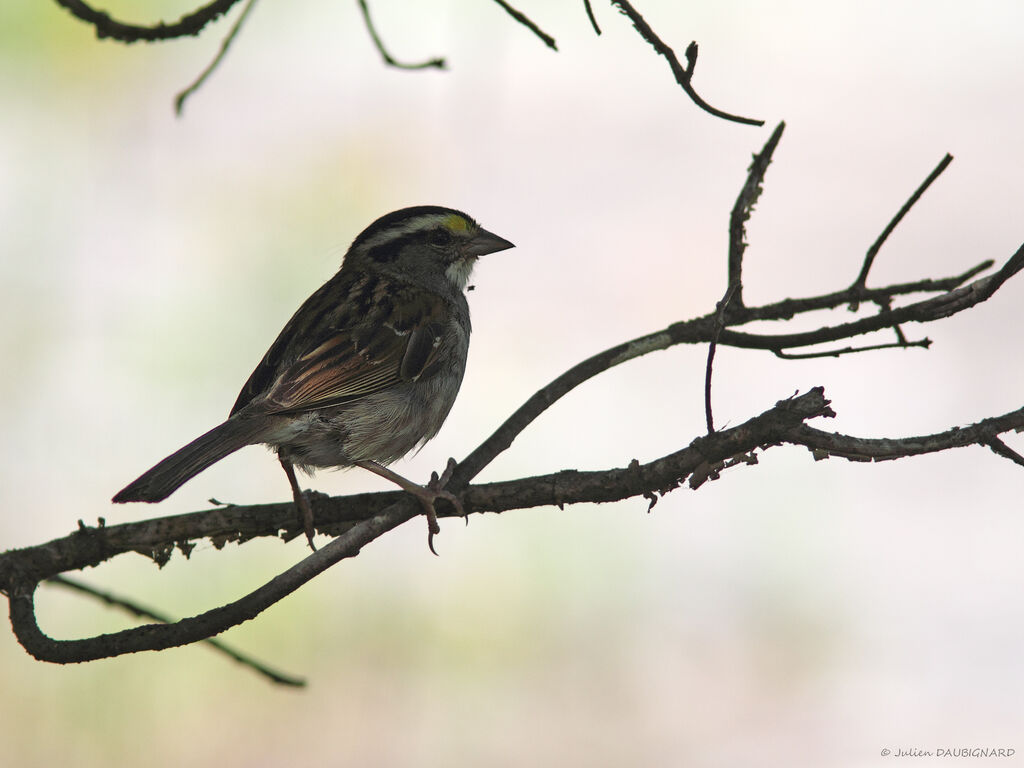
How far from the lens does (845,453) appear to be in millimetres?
2227

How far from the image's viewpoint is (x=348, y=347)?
12.6ft

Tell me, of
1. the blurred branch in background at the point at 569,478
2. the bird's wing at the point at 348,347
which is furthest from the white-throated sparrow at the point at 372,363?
the blurred branch in background at the point at 569,478

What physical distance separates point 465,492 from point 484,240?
2.37 metres

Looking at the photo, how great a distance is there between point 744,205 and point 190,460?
65.5 inches

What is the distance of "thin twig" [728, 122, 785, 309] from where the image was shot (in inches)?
92.9

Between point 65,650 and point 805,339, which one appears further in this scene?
point 805,339

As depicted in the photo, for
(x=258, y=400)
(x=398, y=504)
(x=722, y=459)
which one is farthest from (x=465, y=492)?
(x=258, y=400)

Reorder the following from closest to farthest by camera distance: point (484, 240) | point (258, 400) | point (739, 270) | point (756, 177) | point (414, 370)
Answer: point (756, 177), point (739, 270), point (258, 400), point (414, 370), point (484, 240)

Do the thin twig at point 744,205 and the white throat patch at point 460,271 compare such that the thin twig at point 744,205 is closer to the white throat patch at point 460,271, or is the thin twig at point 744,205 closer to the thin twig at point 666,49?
the thin twig at point 666,49

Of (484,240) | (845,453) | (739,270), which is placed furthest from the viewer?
(484,240)

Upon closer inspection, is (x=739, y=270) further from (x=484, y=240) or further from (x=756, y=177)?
(x=484, y=240)

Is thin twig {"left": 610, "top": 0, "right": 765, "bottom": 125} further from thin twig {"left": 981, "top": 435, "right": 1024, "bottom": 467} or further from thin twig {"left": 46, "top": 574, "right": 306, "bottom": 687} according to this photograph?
thin twig {"left": 46, "top": 574, "right": 306, "bottom": 687}

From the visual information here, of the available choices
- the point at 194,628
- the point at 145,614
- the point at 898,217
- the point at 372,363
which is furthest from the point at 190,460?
the point at 898,217

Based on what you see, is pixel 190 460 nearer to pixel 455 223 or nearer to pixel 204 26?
pixel 204 26
